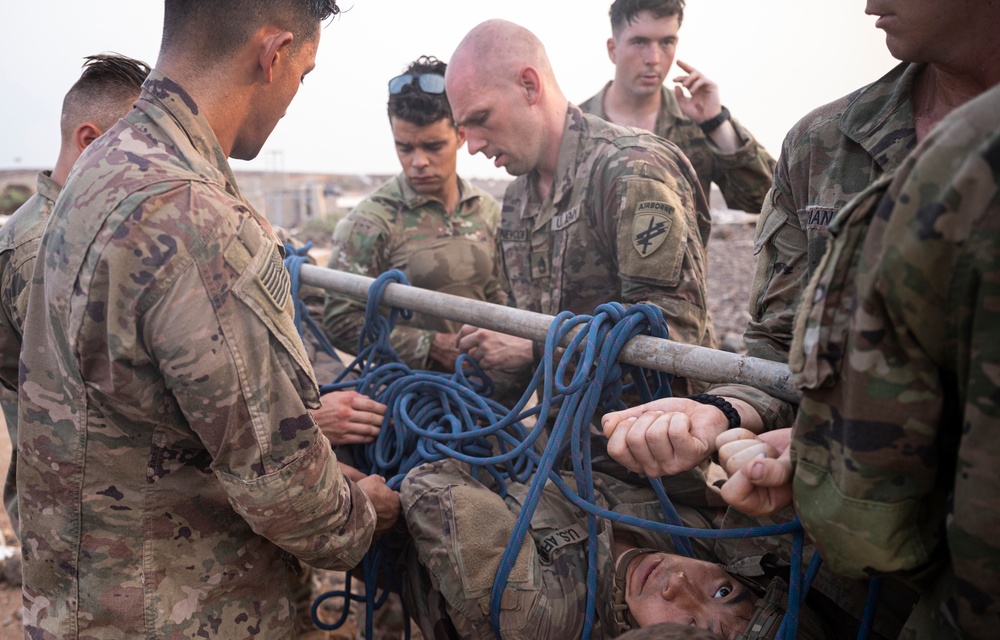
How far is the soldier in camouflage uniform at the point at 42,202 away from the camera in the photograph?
7.32 feet

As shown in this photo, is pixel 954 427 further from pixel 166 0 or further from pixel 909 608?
pixel 166 0

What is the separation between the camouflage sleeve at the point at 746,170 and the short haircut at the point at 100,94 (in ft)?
9.16

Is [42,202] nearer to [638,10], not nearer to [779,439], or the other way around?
[779,439]

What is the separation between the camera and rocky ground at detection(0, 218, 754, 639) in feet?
11.8

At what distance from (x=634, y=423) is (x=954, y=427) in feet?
1.95

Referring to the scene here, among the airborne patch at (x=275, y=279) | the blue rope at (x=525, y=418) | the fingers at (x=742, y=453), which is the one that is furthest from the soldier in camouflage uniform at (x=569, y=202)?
the fingers at (x=742, y=453)

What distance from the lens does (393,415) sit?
238cm

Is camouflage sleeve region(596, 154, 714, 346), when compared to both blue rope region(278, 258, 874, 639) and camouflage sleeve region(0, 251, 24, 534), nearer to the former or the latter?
blue rope region(278, 258, 874, 639)

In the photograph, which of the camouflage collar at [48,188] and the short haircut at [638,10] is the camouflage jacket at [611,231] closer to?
the short haircut at [638,10]

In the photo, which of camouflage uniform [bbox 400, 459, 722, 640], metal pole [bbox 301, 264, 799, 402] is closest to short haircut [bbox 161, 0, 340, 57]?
metal pole [bbox 301, 264, 799, 402]

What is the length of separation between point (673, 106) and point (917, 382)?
11.6 ft

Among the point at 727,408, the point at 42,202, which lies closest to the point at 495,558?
the point at 727,408

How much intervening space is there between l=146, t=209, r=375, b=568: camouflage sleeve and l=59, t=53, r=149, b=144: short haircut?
5.48 ft

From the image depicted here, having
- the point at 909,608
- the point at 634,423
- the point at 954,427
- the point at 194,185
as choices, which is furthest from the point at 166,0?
the point at 909,608
